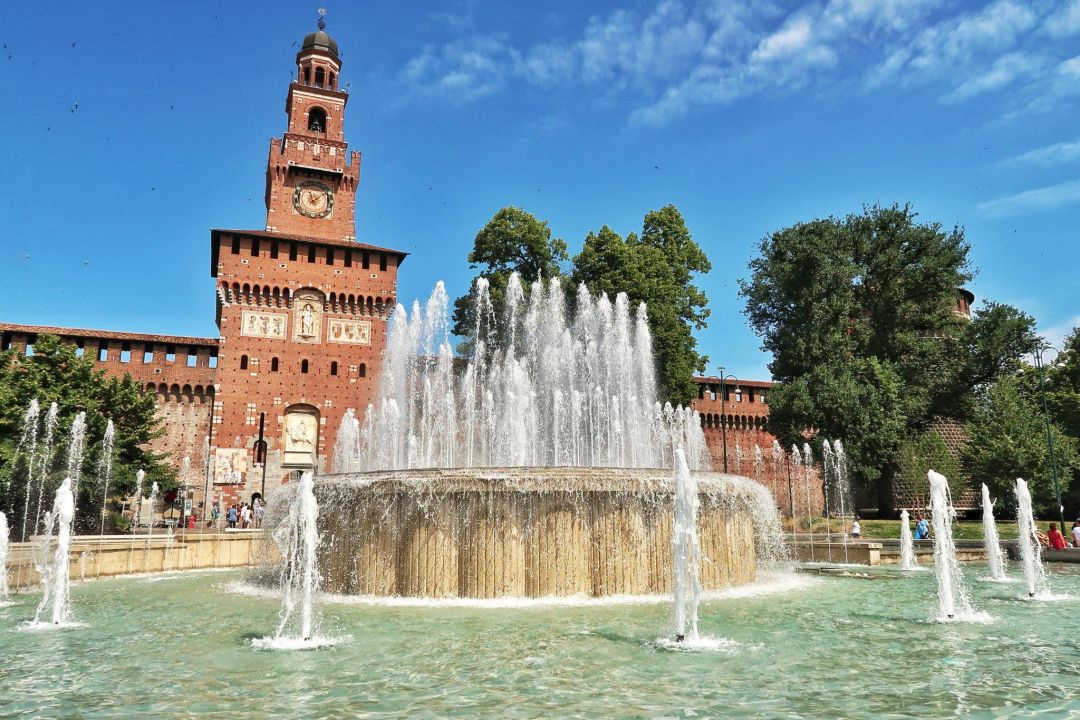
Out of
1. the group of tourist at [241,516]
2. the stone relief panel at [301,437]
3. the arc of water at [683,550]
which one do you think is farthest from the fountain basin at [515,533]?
the stone relief panel at [301,437]

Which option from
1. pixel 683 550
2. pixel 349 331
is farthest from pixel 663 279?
pixel 683 550

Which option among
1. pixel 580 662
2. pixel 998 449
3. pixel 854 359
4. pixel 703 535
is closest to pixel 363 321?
pixel 854 359

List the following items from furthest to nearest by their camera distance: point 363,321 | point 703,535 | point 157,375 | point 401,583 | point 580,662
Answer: point 363,321 < point 157,375 < point 703,535 < point 401,583 < point 580,662

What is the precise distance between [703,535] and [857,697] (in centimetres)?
526

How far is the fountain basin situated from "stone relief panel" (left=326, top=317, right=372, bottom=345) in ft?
93.2

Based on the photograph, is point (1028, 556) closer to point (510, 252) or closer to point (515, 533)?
point (515, 533)

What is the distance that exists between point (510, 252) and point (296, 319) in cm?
1199

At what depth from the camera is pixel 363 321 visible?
37438 millimetres

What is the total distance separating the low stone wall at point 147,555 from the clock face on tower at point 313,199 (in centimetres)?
2574

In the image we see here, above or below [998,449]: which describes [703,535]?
below

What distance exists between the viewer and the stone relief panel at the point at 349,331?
120ft

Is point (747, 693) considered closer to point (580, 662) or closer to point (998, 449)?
point (580, 662)

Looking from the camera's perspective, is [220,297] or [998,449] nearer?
[998,449]

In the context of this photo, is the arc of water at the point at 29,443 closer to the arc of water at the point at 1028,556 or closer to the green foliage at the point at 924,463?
the arc of water at the point at 1028,556
